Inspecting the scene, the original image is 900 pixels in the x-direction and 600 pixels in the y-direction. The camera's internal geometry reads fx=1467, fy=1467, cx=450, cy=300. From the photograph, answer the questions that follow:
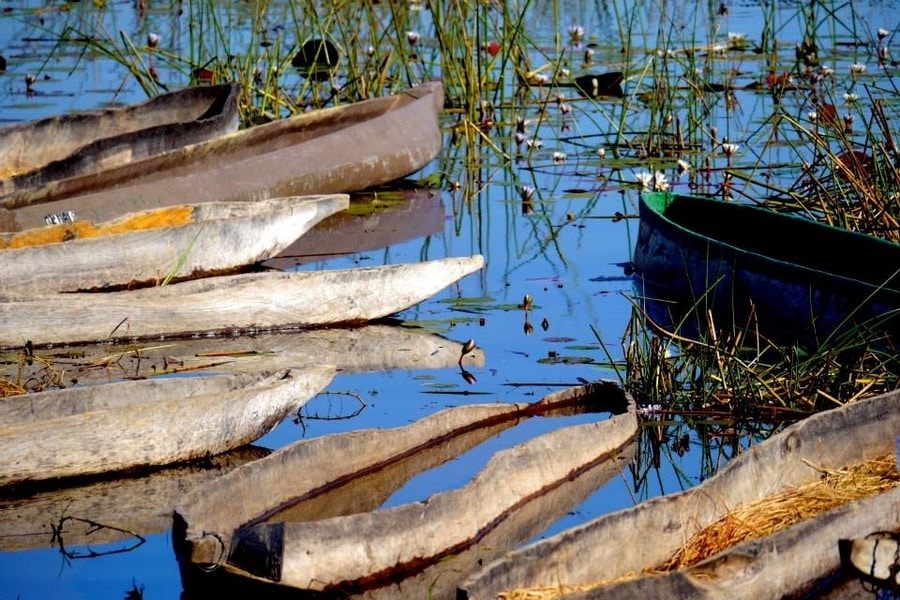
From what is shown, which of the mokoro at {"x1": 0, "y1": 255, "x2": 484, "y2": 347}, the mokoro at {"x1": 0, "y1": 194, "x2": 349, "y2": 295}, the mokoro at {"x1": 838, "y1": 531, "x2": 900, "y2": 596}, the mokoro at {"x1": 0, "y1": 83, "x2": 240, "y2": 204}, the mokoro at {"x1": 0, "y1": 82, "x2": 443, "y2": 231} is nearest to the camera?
the mokoro at {"x1": 838, "y1": 531, "x2": 900, "y2": 596}

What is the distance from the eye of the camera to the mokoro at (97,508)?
3.72 meters

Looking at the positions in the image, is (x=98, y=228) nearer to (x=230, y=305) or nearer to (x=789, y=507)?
(x=230, y=305)

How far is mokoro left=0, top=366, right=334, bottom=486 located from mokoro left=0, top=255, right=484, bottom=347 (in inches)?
35.8

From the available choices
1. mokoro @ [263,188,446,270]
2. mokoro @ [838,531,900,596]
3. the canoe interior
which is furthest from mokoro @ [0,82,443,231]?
mokoro @ [838,531,900,596]

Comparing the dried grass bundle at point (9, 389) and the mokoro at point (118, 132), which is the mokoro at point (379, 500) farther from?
the mokoro at point (118, 132)

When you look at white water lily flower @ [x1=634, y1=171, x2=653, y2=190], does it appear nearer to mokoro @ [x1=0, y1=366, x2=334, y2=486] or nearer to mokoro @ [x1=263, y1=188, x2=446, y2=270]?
mokoro @ [x1=263, y1=188, x2=446, y2=270]

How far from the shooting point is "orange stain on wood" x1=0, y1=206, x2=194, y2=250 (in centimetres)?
580

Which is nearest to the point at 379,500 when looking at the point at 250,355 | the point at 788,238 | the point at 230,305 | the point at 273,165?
the point at 250,355

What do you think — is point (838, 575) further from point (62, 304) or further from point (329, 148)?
point (329, 148)

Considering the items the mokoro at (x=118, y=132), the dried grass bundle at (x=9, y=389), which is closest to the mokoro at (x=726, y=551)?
the dried grass bundle at (x=9, y=389)

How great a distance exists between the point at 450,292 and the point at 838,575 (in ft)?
10.1

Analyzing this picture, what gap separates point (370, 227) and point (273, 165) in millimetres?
587

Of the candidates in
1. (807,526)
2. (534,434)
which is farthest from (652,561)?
(534,434)

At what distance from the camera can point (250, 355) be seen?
17.0ft
